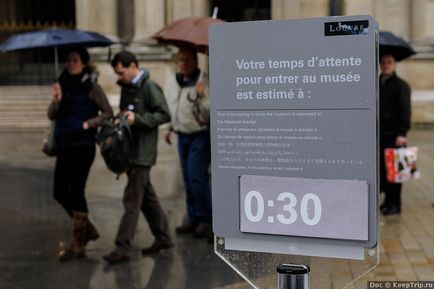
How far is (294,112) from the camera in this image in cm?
300

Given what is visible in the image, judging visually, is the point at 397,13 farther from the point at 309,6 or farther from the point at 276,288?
the point at 276,288

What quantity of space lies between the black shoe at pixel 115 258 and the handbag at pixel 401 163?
3298 millimetres

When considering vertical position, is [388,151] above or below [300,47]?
below

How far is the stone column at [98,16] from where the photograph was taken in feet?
68.1

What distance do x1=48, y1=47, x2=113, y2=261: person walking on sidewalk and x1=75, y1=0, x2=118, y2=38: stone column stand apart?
1436cm

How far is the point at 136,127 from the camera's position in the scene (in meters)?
6.59

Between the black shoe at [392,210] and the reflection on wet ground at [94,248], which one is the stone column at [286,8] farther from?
the black shoe at [392,210]

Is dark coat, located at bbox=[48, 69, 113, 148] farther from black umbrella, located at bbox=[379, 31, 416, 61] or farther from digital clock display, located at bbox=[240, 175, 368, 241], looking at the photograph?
digital clock display, located at bbox=[240, 175, 368, 241]

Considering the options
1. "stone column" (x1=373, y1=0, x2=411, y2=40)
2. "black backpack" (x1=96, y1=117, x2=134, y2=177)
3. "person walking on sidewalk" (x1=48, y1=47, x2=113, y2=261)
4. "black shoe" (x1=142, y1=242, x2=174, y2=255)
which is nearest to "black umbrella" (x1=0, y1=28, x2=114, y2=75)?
"person walking on sidewalk" (x1=48, y1=47, x2=113, y2=261)

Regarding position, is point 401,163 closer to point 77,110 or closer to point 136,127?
point 136,127

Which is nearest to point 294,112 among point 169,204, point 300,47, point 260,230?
point 300,47

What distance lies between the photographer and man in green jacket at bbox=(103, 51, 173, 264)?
6.50 meters

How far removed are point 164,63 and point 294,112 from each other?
17366mm

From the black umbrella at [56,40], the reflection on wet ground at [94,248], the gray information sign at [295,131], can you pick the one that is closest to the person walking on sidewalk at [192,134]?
the reflection on wet ground at [94,248]
